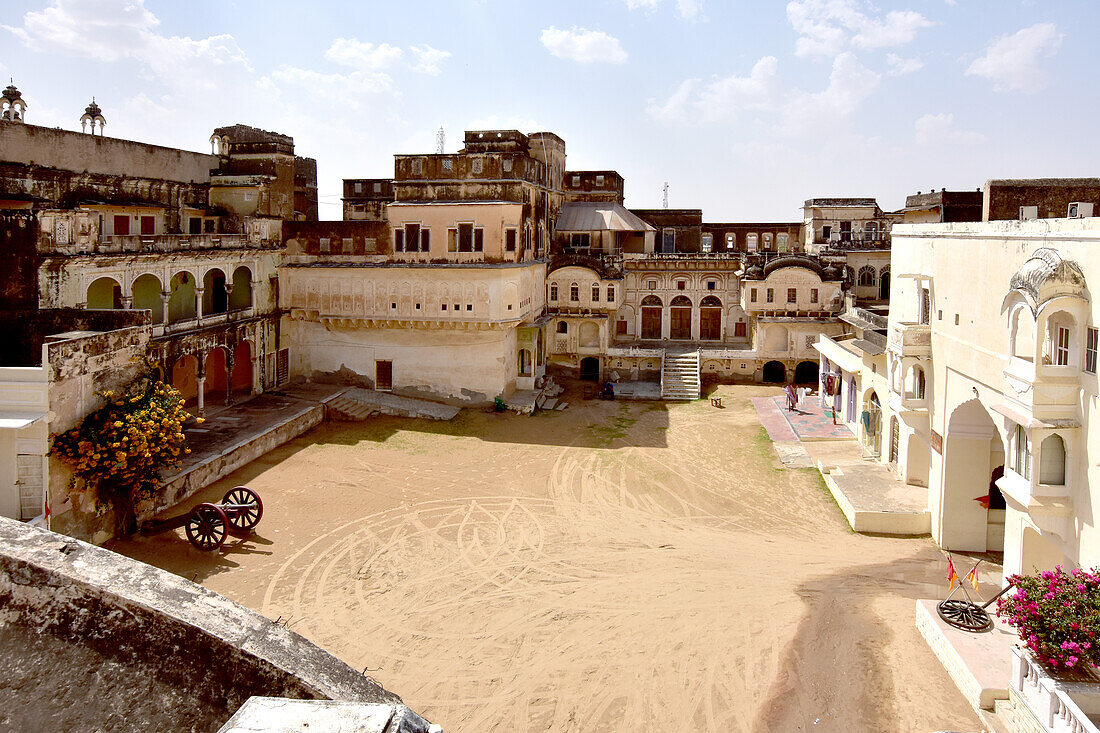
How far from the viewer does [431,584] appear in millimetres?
18391

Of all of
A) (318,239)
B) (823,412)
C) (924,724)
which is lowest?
(924,724)

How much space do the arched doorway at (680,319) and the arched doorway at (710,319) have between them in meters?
0.65

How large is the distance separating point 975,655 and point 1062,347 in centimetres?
588

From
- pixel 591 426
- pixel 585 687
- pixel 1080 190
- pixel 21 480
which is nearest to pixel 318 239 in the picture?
pixel 591 426

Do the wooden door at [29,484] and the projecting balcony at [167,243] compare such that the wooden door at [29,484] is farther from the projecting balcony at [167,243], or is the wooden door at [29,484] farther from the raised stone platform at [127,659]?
the raised stone platform at [127,659]

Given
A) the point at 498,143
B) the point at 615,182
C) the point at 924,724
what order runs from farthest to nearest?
1. the point at 615,182
2. the point at 498,143
3. the point at 924,724

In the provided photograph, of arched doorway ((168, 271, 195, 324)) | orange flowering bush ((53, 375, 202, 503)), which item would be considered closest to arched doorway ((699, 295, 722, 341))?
arched doorway ((168, 271, 195, 324))

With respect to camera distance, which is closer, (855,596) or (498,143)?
(855,596)

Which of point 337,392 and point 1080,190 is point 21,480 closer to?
point 337,392

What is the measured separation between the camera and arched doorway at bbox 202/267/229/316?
33062 millimetres

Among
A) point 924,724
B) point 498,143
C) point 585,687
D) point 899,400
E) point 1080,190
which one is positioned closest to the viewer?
point 924,724

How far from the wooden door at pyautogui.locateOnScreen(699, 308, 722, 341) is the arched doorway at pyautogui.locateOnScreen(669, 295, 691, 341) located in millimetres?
652

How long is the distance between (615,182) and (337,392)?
23739 mm

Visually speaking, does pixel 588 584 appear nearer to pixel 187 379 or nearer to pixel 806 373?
pixel 187 379
